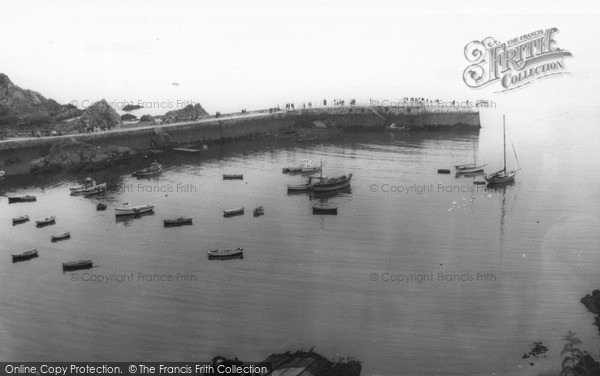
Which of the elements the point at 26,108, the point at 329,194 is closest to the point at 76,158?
the point at 26,108

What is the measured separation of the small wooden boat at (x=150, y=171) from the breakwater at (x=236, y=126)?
42.4 feet

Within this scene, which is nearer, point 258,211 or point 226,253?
point 226,253

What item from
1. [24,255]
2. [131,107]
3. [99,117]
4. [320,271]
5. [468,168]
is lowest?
[320,271]

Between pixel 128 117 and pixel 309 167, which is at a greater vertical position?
pixel 128 117

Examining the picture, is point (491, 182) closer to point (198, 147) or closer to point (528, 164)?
point (528, 164)

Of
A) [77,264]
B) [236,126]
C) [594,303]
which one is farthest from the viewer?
[236,126]

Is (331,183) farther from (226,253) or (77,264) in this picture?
(77,264)

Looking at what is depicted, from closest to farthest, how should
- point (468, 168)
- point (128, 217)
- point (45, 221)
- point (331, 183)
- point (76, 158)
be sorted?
point (45, 221) < point (128, 217) < point (331, 183) < point (468, 168) < point (76, 158)

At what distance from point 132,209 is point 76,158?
2582cm

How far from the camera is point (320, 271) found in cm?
4559

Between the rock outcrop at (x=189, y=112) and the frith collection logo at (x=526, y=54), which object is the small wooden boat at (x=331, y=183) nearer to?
the frith collection logo at (x=526, y=54)

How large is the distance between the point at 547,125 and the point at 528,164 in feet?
78.6

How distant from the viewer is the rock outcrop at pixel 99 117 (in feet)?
314
